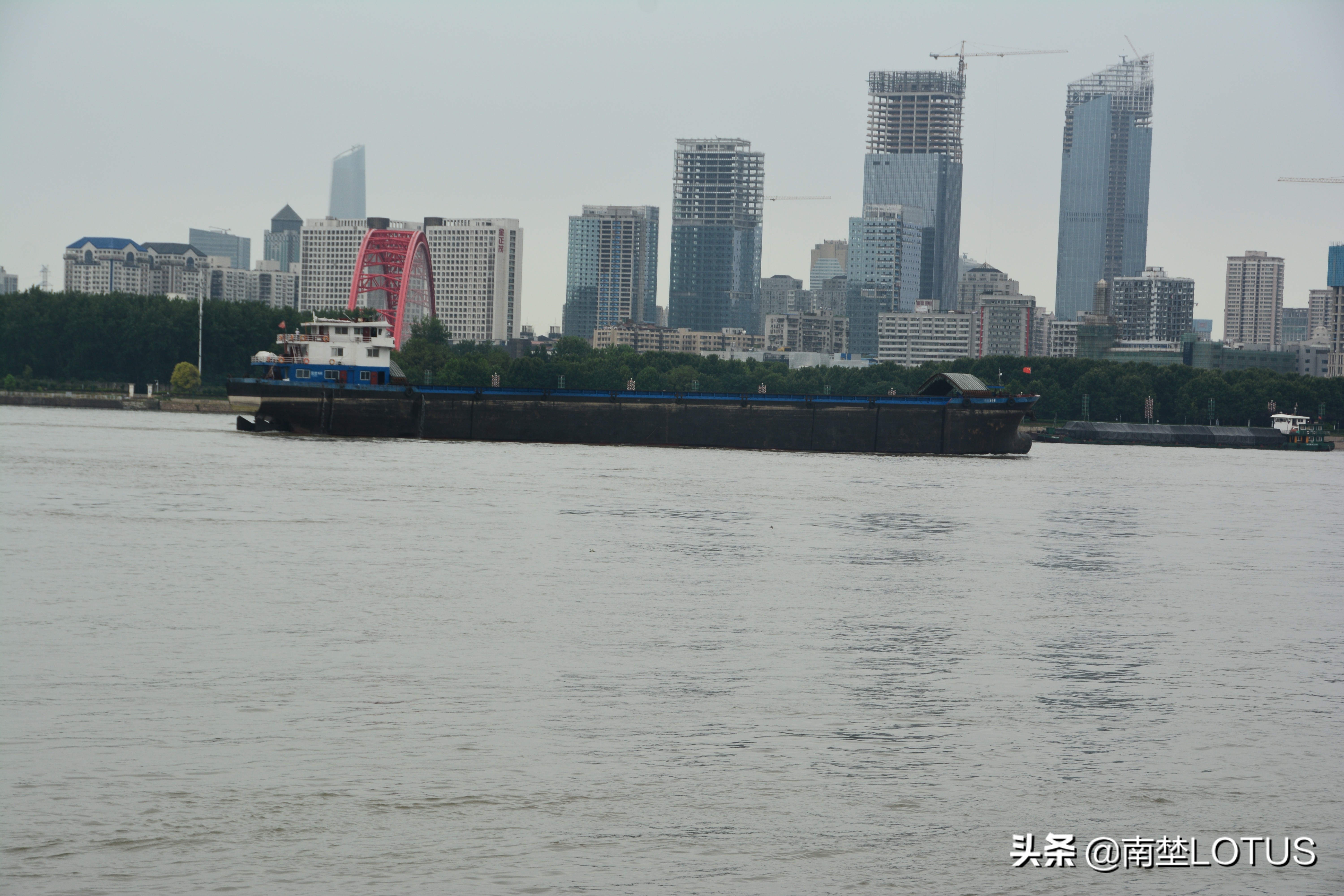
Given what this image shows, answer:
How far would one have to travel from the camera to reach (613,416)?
83.2 meters

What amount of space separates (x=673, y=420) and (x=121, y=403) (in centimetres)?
7257

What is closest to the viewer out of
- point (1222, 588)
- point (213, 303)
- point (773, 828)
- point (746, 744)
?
point (773, 828)

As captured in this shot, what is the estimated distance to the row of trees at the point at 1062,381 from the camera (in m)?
157

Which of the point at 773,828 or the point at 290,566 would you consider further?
the point at 290,566

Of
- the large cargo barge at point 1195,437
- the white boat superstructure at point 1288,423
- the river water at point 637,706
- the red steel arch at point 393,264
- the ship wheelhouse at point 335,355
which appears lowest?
the river water at point 637,706

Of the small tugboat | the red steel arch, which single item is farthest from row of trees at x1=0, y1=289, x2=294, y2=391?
the small tugboat

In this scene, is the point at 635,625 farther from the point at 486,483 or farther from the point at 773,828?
the point at 486,483

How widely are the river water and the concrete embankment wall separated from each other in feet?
322

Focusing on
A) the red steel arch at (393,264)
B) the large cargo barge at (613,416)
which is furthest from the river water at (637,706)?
the red steel arch at (393,264)

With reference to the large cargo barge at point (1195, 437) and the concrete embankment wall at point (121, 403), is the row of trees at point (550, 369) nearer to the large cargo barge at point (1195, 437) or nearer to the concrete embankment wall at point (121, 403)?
the concrete embankment wall at point (121, 403)

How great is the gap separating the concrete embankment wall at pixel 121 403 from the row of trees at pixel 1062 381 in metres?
24.5

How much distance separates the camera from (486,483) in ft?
161

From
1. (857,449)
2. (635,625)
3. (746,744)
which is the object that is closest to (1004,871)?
(746,744)

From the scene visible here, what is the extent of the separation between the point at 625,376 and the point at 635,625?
15332 centimetres
